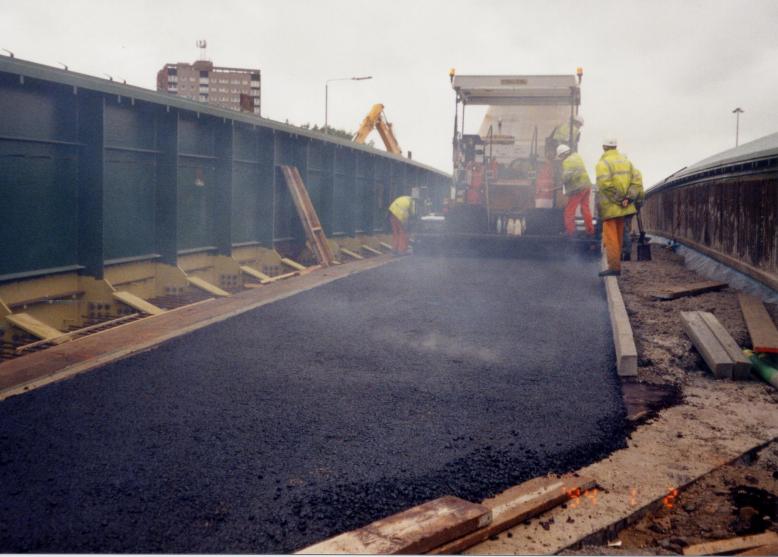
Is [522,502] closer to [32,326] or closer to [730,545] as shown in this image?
[730,545]

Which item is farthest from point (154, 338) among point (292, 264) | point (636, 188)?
point (636, 188)

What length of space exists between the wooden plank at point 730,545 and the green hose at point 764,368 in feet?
8.75

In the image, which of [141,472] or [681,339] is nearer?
[141,472]

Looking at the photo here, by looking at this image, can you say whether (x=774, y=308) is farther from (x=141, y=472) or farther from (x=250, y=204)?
(x=250, y=204)

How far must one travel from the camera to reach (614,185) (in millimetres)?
10367

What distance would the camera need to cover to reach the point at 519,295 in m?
9.64

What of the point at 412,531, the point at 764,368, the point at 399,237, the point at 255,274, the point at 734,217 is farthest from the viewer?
the point at 399,237

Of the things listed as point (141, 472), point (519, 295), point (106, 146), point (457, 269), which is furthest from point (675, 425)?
point (457, 269)

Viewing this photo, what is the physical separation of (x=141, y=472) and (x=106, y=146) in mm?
5809

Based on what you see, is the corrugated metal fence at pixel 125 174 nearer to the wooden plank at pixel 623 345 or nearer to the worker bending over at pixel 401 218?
the worker bending over at pixel 401 218

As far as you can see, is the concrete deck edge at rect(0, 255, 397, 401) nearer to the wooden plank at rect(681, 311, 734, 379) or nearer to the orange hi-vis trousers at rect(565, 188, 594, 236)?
the orange hi-vis trousers at rect(565, 188, 594, 236)

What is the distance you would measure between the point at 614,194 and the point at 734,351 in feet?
16.2

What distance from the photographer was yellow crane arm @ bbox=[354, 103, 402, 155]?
24406 mm

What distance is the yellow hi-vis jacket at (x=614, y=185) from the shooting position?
10.4 meters
